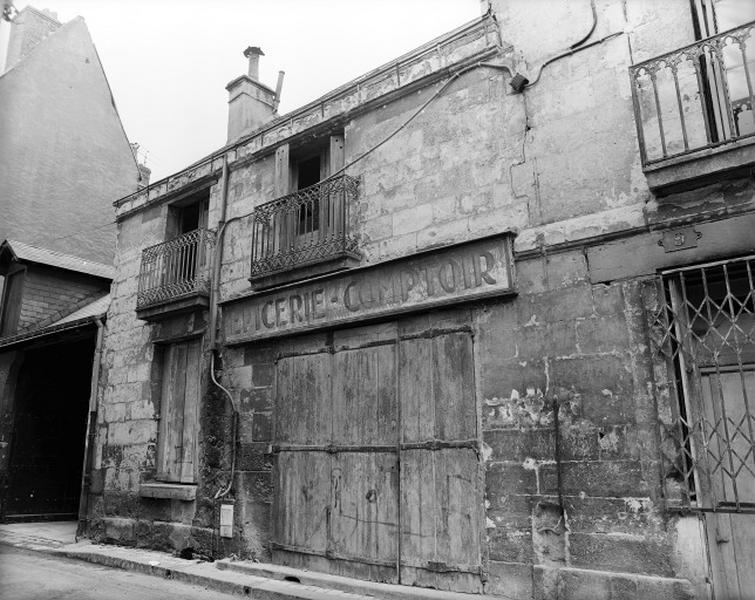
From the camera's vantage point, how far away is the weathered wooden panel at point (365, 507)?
6.00 m

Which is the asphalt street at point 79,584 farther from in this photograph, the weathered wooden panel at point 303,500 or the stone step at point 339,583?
the weathered wooden panel at point 303,500

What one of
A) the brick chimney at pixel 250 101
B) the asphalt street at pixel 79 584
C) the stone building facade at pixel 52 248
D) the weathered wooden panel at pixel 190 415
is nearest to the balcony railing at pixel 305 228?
the weathered wooden panel at pixel 190 415

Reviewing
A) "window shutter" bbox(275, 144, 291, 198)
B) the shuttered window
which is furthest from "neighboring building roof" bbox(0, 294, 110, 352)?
"window shutter" bbox(275, 144, 291, 198)

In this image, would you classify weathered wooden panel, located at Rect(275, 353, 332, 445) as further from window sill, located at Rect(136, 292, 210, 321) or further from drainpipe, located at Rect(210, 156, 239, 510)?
window sill, located at Rect(136, 292, 210, 321)

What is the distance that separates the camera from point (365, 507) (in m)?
6.20

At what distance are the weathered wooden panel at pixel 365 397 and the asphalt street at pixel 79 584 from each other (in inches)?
84.0

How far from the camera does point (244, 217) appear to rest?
8.43m

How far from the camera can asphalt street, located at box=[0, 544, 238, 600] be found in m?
6.11

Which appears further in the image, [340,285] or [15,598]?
[340,285]

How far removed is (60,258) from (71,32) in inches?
303

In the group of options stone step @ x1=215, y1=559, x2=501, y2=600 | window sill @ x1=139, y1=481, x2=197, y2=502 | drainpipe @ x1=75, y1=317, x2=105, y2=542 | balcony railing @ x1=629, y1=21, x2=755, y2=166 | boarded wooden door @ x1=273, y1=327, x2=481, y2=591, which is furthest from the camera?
drainpipe @ x1=75, y1=317, x2=105, y2=542

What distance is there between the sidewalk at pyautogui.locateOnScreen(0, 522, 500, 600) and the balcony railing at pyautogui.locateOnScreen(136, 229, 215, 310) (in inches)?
137

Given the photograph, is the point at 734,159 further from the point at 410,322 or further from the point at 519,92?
the point at 410,322

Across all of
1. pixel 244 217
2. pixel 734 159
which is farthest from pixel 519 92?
pixel 244 217
